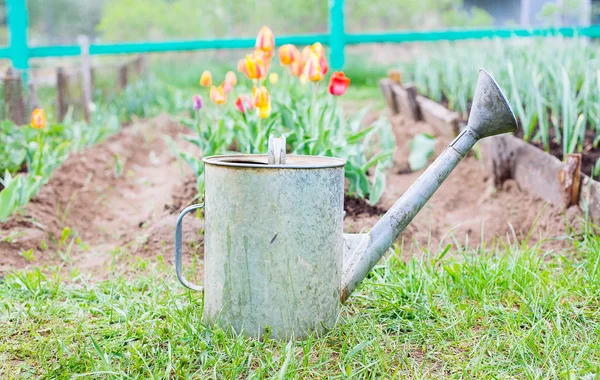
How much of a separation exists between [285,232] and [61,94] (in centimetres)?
379

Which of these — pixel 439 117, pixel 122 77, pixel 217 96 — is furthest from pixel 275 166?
pixel 122 77

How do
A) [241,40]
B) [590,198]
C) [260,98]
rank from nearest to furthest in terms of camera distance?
[260,98], [590,198], [241,40]

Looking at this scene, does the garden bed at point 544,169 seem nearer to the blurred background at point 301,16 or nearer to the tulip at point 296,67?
the tulip at point 296,67

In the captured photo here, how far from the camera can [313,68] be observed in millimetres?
2217

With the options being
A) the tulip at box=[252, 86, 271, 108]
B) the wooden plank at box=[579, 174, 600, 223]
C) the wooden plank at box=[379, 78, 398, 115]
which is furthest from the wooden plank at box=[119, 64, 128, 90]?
the wooden plank at box=[579, 174, 600, 223]

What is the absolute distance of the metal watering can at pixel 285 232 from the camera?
4.46 ft

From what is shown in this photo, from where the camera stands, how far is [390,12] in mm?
8273

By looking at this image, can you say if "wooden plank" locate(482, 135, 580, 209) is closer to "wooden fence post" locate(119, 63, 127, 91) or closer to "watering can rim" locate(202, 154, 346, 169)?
"watering can rim" locate(202, 154, 346, 169)

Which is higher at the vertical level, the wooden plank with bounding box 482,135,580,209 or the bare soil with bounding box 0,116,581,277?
the wooden plank with bounding box 482,135,580,209

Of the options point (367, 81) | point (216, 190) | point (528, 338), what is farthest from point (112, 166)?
point (367, 81)

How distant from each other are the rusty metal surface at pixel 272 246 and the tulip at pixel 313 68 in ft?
2.80

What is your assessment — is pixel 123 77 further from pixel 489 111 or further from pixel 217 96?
pixel 489 111

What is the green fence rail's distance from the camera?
638 centimetres

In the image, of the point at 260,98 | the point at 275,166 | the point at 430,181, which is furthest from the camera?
the point at 260,98
